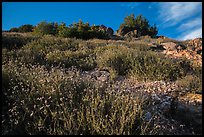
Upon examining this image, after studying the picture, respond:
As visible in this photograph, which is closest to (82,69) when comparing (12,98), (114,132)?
(12,98)

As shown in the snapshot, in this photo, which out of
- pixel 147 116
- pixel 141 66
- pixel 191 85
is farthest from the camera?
pixel 141 66

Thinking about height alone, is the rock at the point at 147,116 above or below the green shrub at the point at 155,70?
below

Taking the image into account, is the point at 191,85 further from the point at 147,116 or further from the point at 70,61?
the point at 70,61

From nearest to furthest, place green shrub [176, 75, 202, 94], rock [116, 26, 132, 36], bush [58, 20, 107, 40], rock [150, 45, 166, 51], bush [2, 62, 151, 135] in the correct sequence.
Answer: bush [2, 62, 151, 135] < green shrub [176, 75, 202, 94] < rock [150, 45, 166, 51] < bush [58, 20, 107, 40] < rock [116, 26, 132, 36]

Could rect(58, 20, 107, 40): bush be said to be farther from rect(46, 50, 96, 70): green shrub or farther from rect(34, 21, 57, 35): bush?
rect(46, 50, 96, 70): green shrub

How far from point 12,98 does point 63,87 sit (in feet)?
2.85

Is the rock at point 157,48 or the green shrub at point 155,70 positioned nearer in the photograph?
the green shrub at point 155,70

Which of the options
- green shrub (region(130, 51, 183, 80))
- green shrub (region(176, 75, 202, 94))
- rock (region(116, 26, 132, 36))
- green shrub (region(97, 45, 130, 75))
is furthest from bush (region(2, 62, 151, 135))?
rock (region(116, 26, 132, 36))

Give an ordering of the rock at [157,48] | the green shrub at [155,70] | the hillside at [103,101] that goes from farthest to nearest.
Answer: the rock at [157,48] < the green shrub at [155,70] < the hillside at [103,101]

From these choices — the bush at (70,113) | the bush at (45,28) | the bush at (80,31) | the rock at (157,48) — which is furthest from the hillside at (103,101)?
the bush at (45,28)

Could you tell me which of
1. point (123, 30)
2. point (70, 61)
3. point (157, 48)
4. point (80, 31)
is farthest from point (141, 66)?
point (123, 30)

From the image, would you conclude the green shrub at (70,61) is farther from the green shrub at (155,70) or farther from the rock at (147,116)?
the rock at (147,116)

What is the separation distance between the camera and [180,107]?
497 cm

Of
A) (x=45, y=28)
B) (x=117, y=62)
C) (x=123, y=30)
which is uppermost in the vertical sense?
(x=123, y=30)
